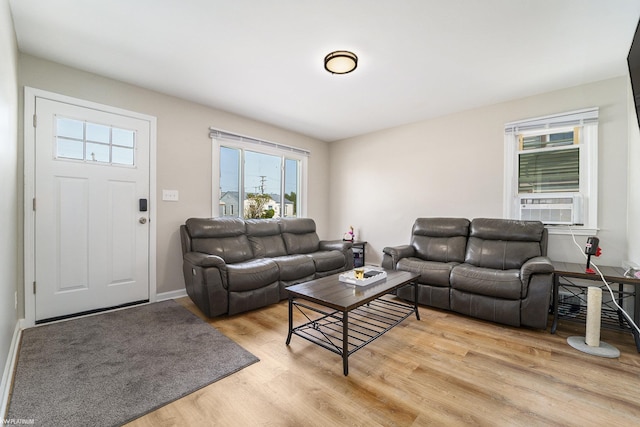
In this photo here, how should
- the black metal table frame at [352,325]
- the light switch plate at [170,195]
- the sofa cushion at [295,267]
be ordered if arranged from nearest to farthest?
the black metal table frame at [352,325] → the sofa cushion at [295,267] → the light switch plate at [170,195]

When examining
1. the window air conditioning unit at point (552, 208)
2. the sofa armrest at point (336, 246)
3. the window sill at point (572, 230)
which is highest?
the window air conditioning unit at point (552, 208)

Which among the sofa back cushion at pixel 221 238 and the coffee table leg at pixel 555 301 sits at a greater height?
the sofa back cushion at pixel 221 238

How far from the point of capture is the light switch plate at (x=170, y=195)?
3275mm

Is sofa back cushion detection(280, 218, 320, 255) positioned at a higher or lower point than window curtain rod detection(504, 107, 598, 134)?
lower

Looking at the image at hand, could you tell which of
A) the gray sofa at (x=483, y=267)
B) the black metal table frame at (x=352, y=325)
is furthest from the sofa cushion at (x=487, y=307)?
the black metal table frame at (x=352, y=325)

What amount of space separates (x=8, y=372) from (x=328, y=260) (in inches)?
114

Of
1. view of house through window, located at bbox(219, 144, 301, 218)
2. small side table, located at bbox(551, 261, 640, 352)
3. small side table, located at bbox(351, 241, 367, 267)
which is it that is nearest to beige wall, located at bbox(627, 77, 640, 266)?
small side table, located at bbox(551, 261, 640, 352)

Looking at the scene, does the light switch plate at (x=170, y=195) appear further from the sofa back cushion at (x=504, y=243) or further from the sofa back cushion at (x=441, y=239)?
the sofa back cushion at (x=504, y=243)

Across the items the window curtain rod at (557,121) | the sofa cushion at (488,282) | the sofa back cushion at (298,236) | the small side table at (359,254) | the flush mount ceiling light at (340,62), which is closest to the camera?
the flush mount ceiling light at (340,62)

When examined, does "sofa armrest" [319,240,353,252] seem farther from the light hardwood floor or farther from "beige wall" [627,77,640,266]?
"beige wall" [627,77,640,266]

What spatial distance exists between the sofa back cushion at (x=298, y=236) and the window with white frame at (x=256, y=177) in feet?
1.55

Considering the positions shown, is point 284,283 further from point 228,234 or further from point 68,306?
point 68,306

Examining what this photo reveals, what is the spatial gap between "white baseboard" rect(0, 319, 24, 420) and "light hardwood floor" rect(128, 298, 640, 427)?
0.72m

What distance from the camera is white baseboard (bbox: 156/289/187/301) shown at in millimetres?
3235
